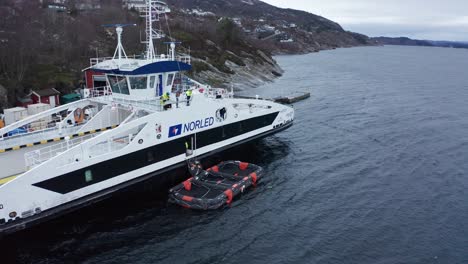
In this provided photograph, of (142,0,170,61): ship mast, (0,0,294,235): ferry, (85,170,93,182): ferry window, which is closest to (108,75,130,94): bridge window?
(0,0,294,235): ferry

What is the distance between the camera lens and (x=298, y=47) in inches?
6560

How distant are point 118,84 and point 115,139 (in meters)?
3.74

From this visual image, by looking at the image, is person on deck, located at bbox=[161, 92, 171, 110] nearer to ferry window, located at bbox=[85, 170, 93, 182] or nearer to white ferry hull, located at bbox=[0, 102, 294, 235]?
white ferry hull, located at bbox=[0, 102, 294, 235]

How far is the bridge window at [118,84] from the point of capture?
23312 millimetres

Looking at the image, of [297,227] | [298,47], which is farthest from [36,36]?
[298,47]

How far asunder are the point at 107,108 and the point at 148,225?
8.73m

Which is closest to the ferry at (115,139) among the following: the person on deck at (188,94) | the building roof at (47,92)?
the person on deck at (188,94)

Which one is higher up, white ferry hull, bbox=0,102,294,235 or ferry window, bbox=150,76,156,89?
ferry window, bbox=150,76,156,89

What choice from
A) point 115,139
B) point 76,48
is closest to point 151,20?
point 115,139

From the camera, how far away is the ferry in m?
17.0

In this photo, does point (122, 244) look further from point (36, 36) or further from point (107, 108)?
point (36, 36)

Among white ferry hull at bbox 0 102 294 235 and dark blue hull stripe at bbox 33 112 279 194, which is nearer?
white ferry hull at bbox 0 102 294 235

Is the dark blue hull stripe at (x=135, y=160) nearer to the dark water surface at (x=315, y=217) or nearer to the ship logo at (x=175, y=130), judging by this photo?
the ship logo at (x=175, y=130)

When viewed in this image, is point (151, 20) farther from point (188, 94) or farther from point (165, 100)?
point (188, 94)
